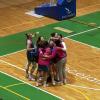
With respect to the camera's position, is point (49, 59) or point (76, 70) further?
point (76, 70)

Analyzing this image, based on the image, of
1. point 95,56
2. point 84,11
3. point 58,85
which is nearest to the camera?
point 58,85

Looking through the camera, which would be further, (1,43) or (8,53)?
(1,43)

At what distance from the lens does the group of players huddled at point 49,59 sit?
1442cm

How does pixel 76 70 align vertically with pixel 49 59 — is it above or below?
below

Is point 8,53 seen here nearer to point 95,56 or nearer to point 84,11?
point 95,56

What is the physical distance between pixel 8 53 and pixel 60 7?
606 cm

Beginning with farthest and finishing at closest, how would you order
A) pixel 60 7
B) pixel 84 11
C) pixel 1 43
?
pixel 84 11 < pixel 60 7 < pixel 1 43

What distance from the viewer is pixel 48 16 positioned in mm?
23469

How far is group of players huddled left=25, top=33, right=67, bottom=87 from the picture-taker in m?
14.4

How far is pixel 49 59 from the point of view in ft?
47.3

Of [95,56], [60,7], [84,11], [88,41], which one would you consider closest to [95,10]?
[84,11]

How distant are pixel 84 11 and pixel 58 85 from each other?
10575 millimetres

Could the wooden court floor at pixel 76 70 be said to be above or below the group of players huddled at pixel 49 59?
below

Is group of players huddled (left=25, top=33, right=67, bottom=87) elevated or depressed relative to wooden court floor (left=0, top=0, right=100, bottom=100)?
elevated
